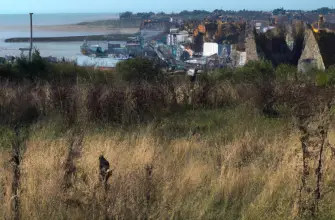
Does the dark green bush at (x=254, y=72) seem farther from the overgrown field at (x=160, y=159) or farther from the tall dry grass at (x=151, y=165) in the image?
the tall dry grass at (x=151, y=165)

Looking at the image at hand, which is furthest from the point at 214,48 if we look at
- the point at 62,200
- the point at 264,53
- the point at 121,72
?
the point at 62,200

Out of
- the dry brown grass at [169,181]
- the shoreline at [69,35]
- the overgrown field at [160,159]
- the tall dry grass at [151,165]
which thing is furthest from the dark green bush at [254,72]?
the shoreline at [69,35]

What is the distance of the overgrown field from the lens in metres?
3.12

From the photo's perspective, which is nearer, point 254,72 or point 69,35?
point 254,72

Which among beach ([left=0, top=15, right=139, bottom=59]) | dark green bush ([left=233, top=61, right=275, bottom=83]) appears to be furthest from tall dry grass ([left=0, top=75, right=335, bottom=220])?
beach ([left=0, top=15, right=139, bottom=59])

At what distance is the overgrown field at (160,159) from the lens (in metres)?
3.12

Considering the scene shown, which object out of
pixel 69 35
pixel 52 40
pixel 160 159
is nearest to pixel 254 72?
pixel 160 159

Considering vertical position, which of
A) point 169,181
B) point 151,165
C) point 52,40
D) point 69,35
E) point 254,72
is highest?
point 69,35

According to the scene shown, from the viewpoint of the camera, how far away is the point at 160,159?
4242 mm

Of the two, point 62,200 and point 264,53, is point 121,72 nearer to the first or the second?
point 62,200

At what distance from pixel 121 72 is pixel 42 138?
22.4 ft

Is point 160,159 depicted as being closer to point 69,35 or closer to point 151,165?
point 151,165

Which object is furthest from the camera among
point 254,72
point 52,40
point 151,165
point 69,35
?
point 69,35

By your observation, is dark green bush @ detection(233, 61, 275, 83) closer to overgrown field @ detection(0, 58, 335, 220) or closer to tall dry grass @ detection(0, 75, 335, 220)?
overgrown field @ detection(0, 58, 335, 220)
